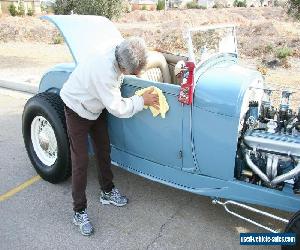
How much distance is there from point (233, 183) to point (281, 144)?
0.50 m

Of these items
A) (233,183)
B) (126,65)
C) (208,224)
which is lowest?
(208,224)

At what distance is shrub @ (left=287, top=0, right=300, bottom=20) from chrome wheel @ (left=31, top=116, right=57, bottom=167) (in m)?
7.23

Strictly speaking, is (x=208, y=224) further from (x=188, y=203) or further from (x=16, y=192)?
(x=16, y=192)

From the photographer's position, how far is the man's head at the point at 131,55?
2.98 meters

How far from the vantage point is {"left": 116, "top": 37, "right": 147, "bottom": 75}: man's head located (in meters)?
2.98

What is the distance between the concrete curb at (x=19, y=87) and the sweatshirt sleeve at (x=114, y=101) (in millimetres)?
5011

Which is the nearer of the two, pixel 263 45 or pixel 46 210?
pixel 46 210

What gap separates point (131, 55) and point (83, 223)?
4.90 ft

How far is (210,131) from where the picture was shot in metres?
3.25

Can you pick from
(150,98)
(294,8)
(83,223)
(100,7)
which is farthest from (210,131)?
(100,7)

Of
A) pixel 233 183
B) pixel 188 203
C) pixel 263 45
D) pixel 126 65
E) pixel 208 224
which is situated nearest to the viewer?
pixel 126 65

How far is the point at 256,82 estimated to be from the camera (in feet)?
11.5

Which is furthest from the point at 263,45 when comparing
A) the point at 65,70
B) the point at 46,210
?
the point at 46,210

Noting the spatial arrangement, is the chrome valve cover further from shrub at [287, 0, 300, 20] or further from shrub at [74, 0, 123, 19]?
shrub at [74, 0, 123, 19]
